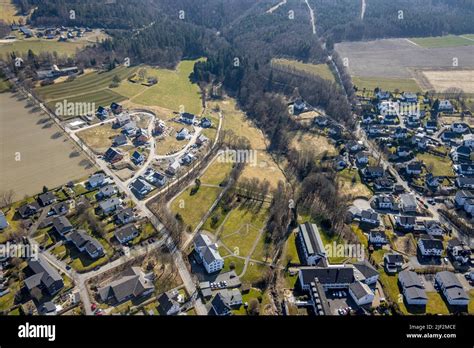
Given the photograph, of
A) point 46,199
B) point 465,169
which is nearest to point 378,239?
point 465,169

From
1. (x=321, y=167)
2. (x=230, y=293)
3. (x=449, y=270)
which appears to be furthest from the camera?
(x=321, y=167)

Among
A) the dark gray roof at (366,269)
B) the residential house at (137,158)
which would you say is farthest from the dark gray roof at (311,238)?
the residential house at (137,158)

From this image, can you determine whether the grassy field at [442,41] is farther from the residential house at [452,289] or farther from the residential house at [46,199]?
the residential house at [46,199]

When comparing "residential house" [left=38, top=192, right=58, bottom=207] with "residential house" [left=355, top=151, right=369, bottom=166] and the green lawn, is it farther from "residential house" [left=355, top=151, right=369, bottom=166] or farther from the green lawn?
"residential house" [left=355, top=151, right=369, bottom=166]

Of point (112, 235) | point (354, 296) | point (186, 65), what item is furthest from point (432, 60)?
point (112, 235)

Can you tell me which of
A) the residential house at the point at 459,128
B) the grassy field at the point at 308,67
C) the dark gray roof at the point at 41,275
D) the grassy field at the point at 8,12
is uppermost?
the grassy field at the point at 8,12

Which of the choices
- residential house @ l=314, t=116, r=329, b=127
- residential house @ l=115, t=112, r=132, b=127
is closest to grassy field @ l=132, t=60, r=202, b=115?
residential house @ l=115, t=112, r=132, b=127
